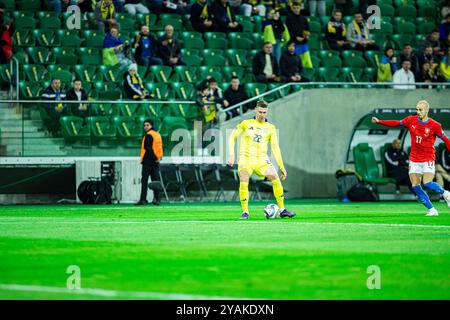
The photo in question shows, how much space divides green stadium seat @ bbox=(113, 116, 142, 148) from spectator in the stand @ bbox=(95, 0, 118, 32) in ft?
11.5

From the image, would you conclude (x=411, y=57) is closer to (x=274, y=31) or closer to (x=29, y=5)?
(x=274, y=31)

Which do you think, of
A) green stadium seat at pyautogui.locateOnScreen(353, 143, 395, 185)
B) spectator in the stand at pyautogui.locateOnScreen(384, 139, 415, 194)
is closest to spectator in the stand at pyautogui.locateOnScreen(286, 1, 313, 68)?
green stadium seat at pyautogui.locateOnScreen(353, 143, 395, 185)

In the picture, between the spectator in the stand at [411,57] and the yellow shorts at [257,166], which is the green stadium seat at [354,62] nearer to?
the spectator in the stand at [411,57]

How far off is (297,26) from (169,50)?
167 inches

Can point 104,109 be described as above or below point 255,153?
above

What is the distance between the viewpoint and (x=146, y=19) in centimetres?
3128

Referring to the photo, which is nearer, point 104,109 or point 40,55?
point 104,109

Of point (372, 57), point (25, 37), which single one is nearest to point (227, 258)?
point (25, 37)

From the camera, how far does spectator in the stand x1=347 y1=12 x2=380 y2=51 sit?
107 ft

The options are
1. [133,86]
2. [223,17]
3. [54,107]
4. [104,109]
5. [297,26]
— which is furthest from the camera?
[223,17]

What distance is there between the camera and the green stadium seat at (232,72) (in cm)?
3078

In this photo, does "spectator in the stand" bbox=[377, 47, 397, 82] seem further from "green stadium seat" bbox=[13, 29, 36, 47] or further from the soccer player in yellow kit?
the soccer player in yellow kit

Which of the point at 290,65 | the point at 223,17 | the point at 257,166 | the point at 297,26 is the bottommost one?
the point at 257,166
